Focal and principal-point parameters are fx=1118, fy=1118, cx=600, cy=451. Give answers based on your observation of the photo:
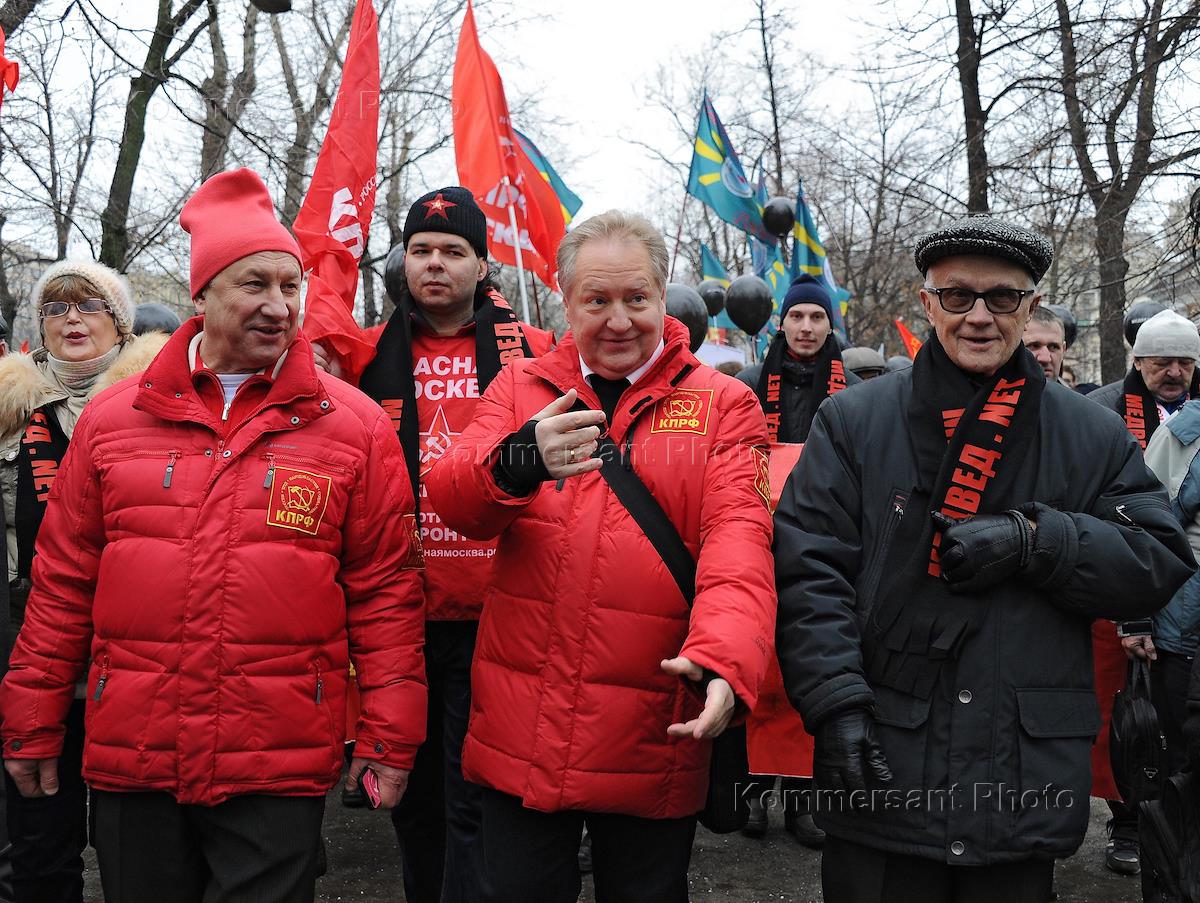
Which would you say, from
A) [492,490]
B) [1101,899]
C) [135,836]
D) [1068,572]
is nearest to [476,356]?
[492,490]

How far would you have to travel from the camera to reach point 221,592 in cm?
256

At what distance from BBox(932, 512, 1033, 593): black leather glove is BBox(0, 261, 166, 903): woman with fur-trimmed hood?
104 inches

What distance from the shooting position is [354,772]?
2.76 metres

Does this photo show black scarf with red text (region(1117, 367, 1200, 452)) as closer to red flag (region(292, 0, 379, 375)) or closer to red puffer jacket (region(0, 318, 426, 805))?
red flag (region(292, 0, 379, 375))

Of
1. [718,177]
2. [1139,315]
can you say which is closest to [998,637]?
[1139,315]

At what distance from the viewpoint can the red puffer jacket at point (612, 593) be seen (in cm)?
250

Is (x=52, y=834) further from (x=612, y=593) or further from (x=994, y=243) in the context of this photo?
(x=994, y=243)

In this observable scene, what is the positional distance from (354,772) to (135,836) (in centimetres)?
51

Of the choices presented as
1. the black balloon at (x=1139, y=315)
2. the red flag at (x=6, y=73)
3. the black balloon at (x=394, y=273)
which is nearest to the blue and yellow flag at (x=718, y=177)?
the black balloon at (x=394, y=273)

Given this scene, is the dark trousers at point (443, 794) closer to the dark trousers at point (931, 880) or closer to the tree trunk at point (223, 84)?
the dark trousers at point (931, 880)

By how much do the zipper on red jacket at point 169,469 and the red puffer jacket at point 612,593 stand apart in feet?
2.01

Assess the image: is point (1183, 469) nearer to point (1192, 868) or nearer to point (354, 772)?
point (1192, 868)

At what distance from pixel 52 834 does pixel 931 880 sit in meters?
2.66

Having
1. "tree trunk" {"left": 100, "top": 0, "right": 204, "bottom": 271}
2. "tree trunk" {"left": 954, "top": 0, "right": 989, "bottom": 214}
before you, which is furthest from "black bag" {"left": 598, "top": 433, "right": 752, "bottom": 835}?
"tree trunk" {"left": 100, "top": 0, "right": 204, "bottom": 271}
